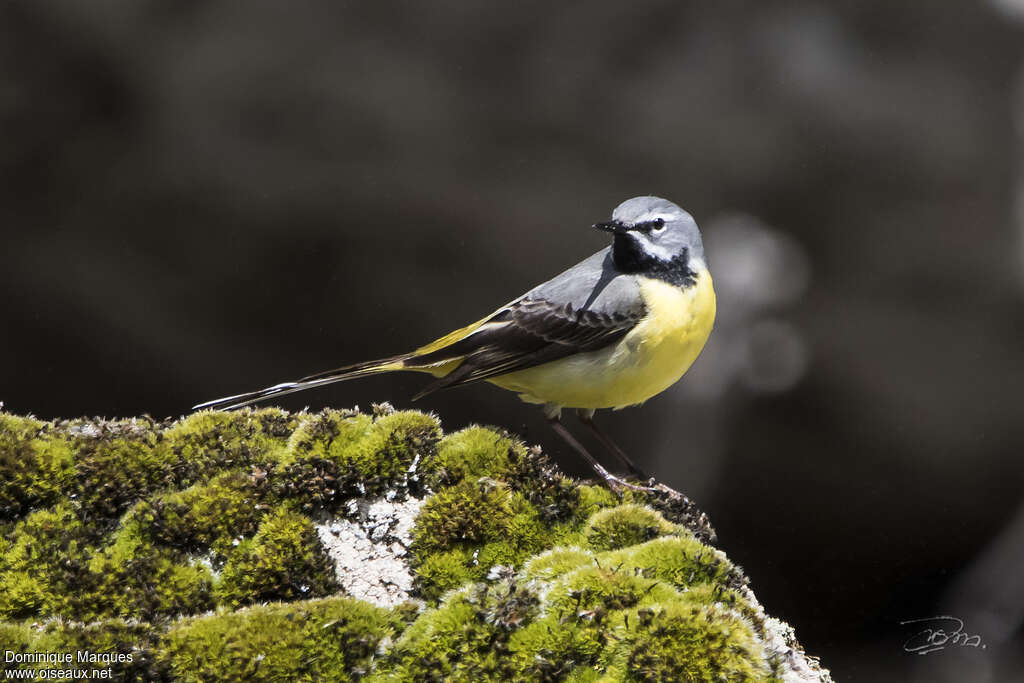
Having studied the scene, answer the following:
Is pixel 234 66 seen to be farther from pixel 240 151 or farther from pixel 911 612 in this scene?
pixel 911 612

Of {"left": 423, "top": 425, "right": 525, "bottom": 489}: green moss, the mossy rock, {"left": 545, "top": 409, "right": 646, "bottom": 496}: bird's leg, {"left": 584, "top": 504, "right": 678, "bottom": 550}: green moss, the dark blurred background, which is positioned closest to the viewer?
the mossy rock

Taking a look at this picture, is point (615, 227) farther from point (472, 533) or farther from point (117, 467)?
point (117, 467)

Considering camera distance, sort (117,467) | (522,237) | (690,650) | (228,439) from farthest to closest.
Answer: (522,237), (228,439), (117,467), (690,650)

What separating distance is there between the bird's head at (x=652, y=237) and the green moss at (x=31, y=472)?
3125 mm

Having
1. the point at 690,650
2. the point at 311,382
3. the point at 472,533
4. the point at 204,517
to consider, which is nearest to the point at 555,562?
the point at 472,533

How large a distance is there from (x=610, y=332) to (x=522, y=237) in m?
3.92

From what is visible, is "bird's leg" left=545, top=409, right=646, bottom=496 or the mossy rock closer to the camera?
the mossy rock

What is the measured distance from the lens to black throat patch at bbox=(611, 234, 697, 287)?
5734mm

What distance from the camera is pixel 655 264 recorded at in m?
5.75

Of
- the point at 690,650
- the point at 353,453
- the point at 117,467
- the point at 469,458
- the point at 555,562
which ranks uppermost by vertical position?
the point at 117,467

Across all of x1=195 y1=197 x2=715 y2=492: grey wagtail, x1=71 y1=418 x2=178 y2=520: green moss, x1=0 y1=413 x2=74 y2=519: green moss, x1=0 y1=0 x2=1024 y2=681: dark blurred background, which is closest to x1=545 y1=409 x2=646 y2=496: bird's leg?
x1=195 y1=197 x2=715 y2=492: grey wagtail

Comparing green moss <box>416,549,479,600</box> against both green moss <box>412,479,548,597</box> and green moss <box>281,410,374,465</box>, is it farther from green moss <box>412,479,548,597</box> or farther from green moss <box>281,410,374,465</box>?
green moss <box>281,410,374,465</box>

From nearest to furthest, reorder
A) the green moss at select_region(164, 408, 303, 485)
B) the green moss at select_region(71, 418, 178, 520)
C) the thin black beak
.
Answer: the green moss at select_region(71, 418, 178, 520), the green moss at select_region(164, 408, 303, 485), the thin black beak

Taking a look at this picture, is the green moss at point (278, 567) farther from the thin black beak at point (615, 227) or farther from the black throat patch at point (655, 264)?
the black throat patch at point (655, 264)
